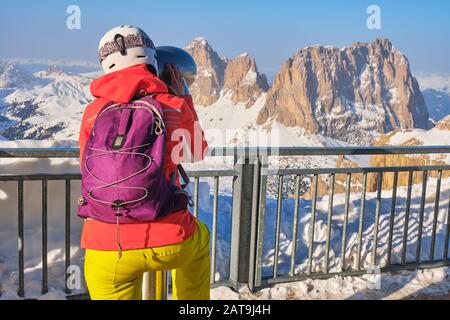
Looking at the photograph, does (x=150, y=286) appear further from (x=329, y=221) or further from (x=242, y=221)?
(x=329, y=221)

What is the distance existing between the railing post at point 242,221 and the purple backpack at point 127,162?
1.94 m

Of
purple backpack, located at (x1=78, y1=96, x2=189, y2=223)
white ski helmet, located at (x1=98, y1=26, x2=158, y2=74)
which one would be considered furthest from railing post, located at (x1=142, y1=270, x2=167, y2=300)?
white ski helmet, located at (x1=98, y1=26, x2=158, y2=74)

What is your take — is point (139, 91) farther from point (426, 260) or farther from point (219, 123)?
point (219, 123)

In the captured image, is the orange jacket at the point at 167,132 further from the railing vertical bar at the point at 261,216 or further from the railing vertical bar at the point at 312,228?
the railing vertical bar at the point at 312,228

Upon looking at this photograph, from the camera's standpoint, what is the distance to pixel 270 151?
3.72 metres

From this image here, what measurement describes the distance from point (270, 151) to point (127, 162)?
201 centimetres

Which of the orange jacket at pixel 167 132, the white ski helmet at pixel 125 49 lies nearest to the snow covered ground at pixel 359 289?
the orange jacket at pixel 167 132

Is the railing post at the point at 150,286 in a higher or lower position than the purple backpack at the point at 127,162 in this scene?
lower

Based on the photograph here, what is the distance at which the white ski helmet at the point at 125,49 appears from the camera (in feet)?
6.50

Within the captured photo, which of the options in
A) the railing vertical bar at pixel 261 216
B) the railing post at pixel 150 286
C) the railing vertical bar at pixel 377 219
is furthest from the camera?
the railing vertical bar at pixel 377 219

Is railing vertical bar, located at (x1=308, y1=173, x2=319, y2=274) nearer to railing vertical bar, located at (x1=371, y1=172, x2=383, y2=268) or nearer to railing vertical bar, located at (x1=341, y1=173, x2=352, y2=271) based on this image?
railing vertical bar, located at (x1=341, y1=173, x2=352, y2=271)

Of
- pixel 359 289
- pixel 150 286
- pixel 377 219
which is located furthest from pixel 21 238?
pixel 377 219

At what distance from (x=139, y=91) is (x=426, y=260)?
4008 millimetres
